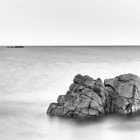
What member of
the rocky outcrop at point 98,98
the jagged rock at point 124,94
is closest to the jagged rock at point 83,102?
the rocky outcrop at point 98,98

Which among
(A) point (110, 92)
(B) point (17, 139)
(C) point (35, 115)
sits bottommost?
(B) point (17, 139)

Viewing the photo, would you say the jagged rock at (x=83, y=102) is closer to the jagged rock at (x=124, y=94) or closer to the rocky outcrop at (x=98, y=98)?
the rocky outcrop at (x=98, y=98)

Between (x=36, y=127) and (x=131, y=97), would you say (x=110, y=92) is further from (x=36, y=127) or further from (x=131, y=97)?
(x=36, y=127)

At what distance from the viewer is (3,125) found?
1264 inches

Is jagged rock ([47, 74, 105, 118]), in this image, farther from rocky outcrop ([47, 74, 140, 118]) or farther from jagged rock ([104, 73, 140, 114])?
jagged rock ([104, 73, 140, 114])

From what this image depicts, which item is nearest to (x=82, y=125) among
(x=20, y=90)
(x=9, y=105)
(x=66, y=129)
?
(x=66, y=129)

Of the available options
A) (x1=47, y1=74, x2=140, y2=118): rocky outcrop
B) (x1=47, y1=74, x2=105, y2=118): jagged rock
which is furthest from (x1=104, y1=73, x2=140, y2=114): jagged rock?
(x1=47, y1=74, x2=105, y2=118): jagged rock

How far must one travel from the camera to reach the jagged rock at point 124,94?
3450cm

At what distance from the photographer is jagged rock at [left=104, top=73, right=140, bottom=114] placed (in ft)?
113

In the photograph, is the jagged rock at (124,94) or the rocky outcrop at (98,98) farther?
the jagged rock at (124,94)

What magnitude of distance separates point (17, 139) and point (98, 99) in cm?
845

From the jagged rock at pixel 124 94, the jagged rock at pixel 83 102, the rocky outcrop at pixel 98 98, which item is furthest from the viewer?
the jagged rock at pixel 124 94

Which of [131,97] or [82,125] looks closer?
[82,125]

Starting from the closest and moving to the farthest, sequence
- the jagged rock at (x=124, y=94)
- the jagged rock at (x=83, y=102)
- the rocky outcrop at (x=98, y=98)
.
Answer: the jagged rock at (x=83, y=102), the rocky outcrop at (x=98, y=98), the jagged rock at (x=124, y=94)
